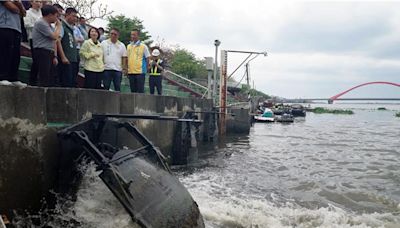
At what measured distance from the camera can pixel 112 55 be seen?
8.32 m

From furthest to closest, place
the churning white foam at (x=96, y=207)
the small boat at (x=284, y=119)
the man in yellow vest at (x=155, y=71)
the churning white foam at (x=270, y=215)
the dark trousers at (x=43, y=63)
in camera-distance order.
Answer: the small boat at (x=284, y=119), the man in yellow vest at (x=155, y=71), the churning white foam at (x=270, y=215), the dark trousers at (x=43, y=63), the churning white foam at (x=96, y=207)

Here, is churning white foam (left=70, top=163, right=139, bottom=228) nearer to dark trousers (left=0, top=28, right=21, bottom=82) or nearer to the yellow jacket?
dark trousers (left=0, top=28, right=21, bottom=82)

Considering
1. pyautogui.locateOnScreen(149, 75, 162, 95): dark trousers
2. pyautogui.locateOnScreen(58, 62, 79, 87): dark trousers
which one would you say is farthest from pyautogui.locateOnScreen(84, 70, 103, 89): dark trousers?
pyautogui.locateOnScreen(149, 75, 162, 95): dark trousers

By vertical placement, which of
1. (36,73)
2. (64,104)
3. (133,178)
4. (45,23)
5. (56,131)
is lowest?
(133,178)

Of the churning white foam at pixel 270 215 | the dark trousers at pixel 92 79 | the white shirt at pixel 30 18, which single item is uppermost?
the white shirt at pixel 30 18

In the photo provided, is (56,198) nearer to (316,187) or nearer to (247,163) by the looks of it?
(316,187)

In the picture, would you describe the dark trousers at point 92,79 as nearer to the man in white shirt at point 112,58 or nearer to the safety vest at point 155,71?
the man in white shirt at point 112,58

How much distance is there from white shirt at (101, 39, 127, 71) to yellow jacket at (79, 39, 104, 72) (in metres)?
0.40

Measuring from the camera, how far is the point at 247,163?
12.2 metres

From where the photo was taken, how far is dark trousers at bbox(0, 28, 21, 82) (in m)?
4.91

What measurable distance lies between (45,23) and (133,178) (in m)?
2.93

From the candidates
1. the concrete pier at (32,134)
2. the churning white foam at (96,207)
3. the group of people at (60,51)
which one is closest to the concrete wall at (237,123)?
the group of people at (60,51)

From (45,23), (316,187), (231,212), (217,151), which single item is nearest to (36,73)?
(45,23)

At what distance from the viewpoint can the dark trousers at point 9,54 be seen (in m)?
4.91
